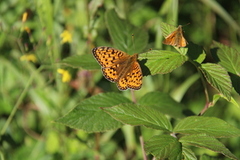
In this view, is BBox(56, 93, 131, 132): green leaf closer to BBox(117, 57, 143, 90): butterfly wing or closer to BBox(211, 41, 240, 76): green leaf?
BBox(117, 57, 143, 90): butterfly wing

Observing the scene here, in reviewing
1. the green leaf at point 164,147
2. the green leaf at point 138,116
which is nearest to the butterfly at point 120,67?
the green leaf at point 138,116

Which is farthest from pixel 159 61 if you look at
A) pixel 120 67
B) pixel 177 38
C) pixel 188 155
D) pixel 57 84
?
pixel 57 84

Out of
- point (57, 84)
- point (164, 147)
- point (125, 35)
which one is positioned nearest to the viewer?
point (164, 147)

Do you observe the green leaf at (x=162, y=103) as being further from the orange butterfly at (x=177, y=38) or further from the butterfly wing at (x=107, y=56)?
the orange butterfly at (x=177, y=38)

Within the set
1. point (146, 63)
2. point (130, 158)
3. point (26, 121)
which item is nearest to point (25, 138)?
point (26, 121)

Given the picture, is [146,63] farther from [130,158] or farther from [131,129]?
[130,158]

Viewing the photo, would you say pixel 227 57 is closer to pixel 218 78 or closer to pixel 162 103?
pixel 218 78
